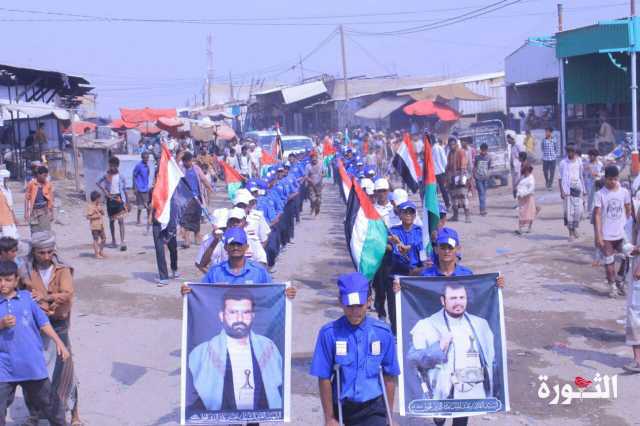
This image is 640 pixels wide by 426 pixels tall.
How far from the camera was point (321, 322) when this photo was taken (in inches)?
395

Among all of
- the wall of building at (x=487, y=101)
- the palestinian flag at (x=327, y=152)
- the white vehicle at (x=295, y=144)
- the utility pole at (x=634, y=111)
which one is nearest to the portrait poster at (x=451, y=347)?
the utility pole at (x=634, y=111)

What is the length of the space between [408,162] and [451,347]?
360 inches

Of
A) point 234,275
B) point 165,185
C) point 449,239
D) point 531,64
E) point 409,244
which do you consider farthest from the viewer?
point 531,64

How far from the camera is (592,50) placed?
23.7 meters

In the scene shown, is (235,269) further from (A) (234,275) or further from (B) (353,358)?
(B) (353,358)

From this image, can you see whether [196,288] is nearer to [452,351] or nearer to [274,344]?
[274,344]

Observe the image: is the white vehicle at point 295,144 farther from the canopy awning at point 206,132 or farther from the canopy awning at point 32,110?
the canopy awning at point 32,110

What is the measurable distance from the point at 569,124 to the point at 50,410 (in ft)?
82.1

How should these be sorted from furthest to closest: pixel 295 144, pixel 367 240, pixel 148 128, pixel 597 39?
pixel 148 128, pixel 295 144, pixel 597 39, pixel 367 240

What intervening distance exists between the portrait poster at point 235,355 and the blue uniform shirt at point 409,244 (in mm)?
2220

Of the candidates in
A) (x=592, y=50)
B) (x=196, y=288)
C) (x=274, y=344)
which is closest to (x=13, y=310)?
(x=196, y=288)

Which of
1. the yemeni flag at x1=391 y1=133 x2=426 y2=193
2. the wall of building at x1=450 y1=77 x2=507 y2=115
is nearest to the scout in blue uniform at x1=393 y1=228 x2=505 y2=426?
the yemeni flag at x1=391 y1=133 x2=426 y2=193

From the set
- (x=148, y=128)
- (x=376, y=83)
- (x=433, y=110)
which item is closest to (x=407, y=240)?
(x=433, y=110)

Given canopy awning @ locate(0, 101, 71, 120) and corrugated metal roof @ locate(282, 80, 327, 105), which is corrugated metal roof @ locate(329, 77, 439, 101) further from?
canopy awning @ locate(0, 101, 71, 120)
